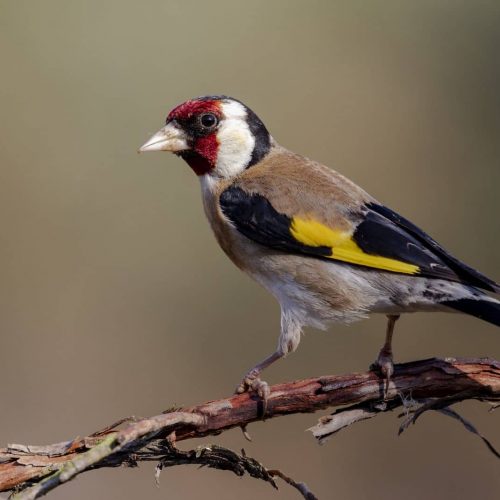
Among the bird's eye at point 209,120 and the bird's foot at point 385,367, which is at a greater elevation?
the bird's eye at point 209,120

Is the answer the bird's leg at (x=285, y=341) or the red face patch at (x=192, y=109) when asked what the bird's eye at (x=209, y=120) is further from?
the bird's leg at (x=285, y=341)

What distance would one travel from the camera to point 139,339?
25.6 feet

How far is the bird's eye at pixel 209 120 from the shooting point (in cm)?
509

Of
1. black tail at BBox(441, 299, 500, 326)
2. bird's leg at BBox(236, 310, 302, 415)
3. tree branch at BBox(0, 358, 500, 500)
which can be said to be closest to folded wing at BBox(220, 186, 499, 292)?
black tail at BBox(441, 299, 500, 326)

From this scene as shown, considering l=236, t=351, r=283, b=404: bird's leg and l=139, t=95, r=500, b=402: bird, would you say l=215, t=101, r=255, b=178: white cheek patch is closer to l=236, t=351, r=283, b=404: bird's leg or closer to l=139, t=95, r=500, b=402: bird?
l=139, t=95, r=500, b=402: bird

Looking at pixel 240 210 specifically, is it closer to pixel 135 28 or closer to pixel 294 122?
pixel 294 122

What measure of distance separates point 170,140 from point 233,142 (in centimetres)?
37

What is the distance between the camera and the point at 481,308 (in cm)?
404

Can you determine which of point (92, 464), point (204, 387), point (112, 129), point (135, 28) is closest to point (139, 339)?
point (204, 387)

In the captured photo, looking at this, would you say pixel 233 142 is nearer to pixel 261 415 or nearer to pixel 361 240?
pixel 361 240

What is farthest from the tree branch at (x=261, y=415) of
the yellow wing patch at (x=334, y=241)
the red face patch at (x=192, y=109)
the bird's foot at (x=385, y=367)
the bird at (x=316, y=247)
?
the red face patch at (x=192, y=109)

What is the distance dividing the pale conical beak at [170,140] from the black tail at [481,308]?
5.66ft

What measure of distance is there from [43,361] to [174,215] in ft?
5.53

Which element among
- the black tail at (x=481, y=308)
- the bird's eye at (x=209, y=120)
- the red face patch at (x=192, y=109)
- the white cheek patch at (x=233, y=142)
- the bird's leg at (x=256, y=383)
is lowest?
the bird's leg at (x=256, y=383)
